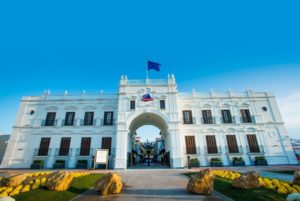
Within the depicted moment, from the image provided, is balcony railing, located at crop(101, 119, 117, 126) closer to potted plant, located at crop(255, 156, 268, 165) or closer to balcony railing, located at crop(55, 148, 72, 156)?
balcony railing, located at crop(55, 148, 72, 156)

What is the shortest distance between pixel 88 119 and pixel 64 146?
16.3 ft

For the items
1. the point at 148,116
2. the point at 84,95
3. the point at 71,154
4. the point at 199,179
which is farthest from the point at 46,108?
the point at 199,179

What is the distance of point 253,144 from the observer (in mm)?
22438

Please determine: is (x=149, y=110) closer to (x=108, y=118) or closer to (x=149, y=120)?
(x=149, y=120)

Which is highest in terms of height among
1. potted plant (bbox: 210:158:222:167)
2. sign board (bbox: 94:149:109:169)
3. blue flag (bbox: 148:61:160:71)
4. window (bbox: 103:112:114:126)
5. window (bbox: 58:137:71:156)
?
blue flag (bbox: 148:61:160:71)

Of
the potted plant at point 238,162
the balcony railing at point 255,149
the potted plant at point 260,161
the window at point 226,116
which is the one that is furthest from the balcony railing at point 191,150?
the potted plant at point 260,161

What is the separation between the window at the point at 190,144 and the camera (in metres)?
22.0

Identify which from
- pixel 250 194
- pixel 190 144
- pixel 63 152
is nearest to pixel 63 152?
pixel 63 152

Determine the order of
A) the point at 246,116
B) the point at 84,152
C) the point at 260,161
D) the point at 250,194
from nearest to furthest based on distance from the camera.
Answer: the point at 250,194 → the point at 260,161 → the point at 84,152 → the point at 246,116

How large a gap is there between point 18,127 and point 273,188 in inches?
1185

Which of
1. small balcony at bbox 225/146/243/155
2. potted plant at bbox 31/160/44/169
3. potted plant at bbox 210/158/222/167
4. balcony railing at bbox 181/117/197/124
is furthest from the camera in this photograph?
balcony railing at bbox 181/117/197/124

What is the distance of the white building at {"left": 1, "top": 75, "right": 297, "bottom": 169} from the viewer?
71.1ft

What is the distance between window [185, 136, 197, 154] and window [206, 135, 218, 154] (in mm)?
2001

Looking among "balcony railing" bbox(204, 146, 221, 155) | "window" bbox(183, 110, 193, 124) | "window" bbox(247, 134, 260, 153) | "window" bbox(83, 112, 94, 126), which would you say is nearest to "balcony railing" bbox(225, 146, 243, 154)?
"balcony railing" bbox(204, 146, 221, 155)
